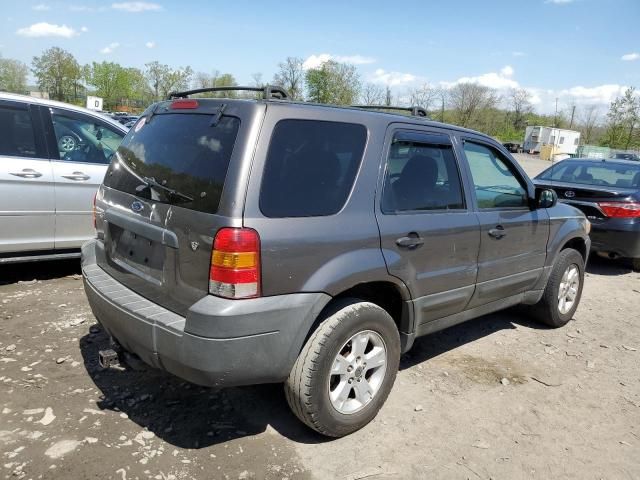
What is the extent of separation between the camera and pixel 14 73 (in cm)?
6750

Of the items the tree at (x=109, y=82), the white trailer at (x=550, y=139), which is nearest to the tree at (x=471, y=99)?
the white trailer at (x=550, y=139)

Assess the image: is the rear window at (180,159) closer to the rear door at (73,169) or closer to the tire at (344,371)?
the tire at (344,371)

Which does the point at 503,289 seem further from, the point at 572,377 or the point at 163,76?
the point at 163,76

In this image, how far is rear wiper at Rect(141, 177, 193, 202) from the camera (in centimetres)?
262

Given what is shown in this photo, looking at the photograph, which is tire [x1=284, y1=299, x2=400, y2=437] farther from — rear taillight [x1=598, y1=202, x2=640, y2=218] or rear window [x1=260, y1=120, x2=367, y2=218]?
rear taillight [x1=598, y1=202, x2=640, y2=218]

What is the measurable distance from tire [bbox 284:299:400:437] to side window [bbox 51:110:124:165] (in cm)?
375

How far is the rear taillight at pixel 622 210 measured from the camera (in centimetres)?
680

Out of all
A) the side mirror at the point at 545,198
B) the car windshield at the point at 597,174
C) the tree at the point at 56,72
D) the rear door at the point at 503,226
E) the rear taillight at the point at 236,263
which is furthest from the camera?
the tree at the point at 56,72

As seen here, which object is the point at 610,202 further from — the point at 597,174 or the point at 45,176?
the point at 45,176

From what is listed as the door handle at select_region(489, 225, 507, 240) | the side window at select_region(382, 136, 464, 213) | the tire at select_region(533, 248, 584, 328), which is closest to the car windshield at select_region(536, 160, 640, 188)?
the tire at select_region(533, 248, 584, 328)

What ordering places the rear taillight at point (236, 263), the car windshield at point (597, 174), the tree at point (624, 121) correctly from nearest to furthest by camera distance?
the rear taillight at point (236, 263) < the car windshield at point (597, 174) < the tree at point (624, 121)

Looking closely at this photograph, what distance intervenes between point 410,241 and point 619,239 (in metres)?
5.10

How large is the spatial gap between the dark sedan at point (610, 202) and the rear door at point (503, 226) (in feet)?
8.78

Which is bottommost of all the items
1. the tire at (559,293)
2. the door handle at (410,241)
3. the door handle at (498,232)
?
the tire at (559,293)
